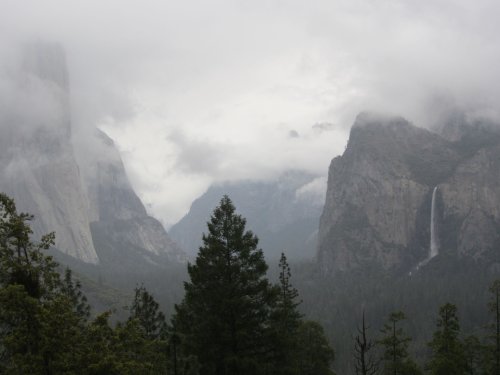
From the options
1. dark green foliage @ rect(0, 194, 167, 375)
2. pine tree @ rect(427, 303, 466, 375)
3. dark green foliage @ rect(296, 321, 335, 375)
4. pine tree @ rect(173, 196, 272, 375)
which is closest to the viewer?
dark green foliage @ rect(0, 194, 167, 375)

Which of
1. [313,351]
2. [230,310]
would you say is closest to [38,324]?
[230,310]

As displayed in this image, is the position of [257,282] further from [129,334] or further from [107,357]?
[107,357]

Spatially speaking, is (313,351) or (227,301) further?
(313,351)

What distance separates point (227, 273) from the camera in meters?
30.1

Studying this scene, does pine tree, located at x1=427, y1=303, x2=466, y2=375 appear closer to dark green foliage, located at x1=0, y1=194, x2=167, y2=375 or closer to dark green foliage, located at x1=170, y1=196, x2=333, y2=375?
dark green foliage, located at x1=170, y1=196, x2=333, y2=375

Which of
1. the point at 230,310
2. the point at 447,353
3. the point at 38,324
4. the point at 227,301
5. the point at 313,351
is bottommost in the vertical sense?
the point at 447,353

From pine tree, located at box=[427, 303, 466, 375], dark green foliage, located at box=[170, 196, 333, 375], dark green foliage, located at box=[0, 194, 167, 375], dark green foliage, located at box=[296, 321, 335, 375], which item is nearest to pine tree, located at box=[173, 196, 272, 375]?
dark green foliage, located at box=[170, 196, 333, 375]

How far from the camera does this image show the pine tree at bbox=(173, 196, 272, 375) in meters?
28.9

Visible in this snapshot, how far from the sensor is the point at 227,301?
28609 mm

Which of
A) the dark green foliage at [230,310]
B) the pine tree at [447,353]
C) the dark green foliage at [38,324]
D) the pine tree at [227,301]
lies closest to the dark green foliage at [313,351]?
the pine tree at [447,353]

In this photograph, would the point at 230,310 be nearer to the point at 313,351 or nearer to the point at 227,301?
the point at 227,301

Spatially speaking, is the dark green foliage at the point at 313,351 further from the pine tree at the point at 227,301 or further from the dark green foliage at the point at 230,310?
the pine tree at the point at 227,301

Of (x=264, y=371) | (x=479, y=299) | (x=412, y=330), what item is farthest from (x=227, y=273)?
(x=479, y=299)

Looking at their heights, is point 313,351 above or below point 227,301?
below
